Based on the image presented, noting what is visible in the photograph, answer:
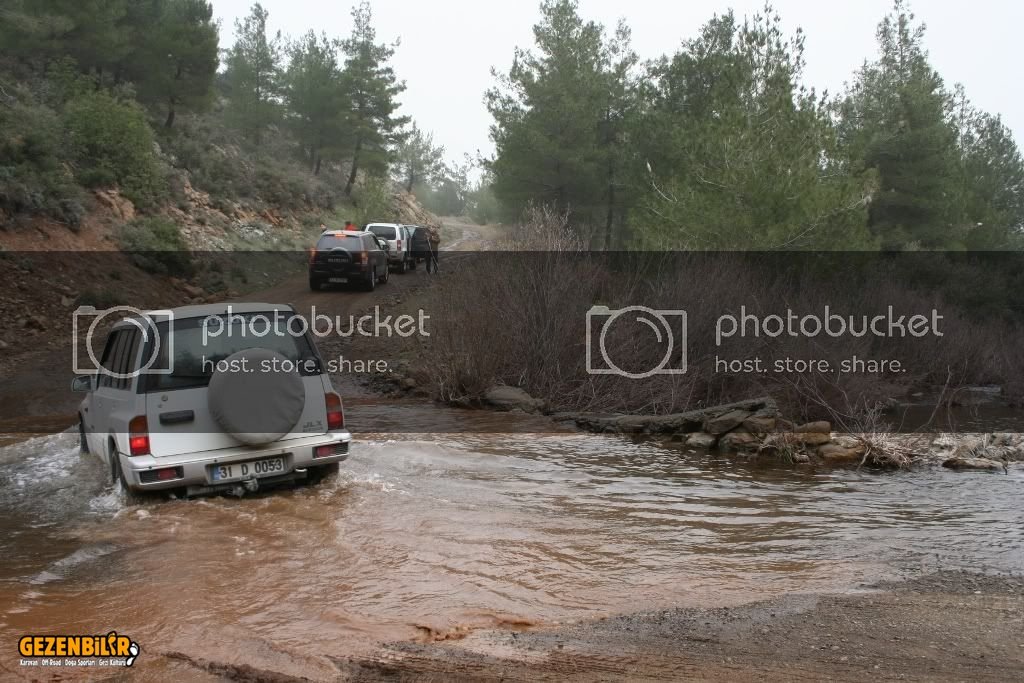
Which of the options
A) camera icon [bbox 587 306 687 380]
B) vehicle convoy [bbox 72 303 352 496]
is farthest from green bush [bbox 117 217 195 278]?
vehicle convoy [bbox 72 303 352 496]

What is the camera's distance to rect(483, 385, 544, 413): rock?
13898 millimetres

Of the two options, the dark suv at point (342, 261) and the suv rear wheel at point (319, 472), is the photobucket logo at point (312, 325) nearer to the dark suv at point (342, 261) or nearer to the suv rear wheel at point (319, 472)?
the suv rear wheel at point (319, 472)

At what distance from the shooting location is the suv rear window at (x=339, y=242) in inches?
935

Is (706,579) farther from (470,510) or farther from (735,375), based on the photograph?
(735,375)

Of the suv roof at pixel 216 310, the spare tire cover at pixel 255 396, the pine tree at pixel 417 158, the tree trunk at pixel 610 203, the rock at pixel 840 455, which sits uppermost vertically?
the pine tree at pixel 417 158

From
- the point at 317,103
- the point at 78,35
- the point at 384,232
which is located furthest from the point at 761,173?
the point at 317,103

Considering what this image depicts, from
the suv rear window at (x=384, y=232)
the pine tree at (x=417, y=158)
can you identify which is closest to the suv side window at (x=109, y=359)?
the suv rear window at (x=384, y=232)

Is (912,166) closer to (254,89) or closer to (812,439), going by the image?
(812,439)

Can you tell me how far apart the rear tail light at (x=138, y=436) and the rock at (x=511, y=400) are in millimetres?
7929

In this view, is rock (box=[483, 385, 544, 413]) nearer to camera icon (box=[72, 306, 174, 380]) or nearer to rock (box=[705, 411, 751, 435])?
rock (box=[705, 411, 751, 435])

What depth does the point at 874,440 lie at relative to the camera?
10438mm

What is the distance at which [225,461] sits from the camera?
664 centimetres

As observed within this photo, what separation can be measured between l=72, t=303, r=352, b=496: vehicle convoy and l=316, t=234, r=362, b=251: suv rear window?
662 inches

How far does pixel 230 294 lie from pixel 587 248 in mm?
11800
